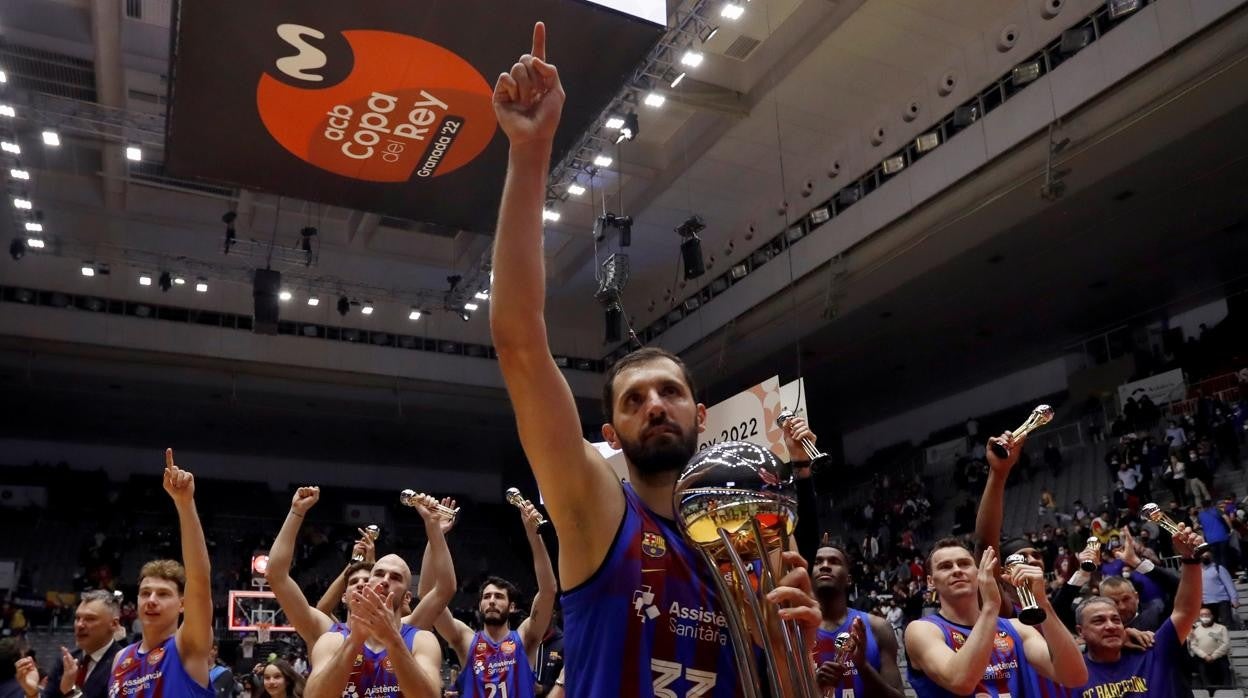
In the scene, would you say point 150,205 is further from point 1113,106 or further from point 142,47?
point 1113,106

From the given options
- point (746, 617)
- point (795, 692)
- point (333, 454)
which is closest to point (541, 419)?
point (746, 617)

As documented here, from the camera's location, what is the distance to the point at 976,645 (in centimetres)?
422

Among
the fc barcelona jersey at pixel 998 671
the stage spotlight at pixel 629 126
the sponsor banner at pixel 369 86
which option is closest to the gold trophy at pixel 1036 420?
the fc barcelona jersey at pixel 998 671

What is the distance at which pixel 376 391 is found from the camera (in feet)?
86.8

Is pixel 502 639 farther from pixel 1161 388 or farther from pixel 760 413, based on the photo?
pixel 1161 388

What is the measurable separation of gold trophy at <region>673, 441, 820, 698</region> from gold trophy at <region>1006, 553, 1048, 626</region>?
222 centimetres

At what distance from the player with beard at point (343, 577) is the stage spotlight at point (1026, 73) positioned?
1227 centimetres

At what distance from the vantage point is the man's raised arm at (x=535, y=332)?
77.0 inches

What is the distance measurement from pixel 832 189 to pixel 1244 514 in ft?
28.5

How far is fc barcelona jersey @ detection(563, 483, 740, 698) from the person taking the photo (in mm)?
1957

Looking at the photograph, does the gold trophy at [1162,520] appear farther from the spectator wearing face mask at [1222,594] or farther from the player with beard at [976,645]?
the spectator wearing face mask at [1222,594]

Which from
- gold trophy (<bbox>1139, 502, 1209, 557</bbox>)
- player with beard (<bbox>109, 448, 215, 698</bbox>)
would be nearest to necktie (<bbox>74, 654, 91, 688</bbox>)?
player with beard (<bbox>109, 448, 215, 698</bbox>)

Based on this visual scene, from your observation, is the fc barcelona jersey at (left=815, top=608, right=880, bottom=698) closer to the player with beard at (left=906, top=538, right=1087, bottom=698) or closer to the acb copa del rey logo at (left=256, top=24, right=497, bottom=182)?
the player with beard at (left=906, top=538, right=1087, bottom=698)

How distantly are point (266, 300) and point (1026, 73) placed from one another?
44.8 feet
